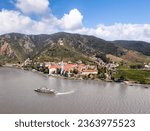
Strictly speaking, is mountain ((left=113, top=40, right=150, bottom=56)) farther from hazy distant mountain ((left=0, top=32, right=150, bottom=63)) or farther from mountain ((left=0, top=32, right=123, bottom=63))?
mountain ((left=0, top=32, right=123, bottom=63))

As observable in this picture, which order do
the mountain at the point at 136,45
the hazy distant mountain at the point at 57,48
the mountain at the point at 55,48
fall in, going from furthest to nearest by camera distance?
the mountain at the point at 136,45
the mountain at the point at 55,48
the hazy distant mountain at the point at 57,48

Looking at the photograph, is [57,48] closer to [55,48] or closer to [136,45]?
[55,48]

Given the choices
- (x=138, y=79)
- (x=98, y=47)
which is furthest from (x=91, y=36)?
(x=138, y=79)

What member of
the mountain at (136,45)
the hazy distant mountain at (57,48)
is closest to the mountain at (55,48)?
the hazy distant mountain at (57,48)

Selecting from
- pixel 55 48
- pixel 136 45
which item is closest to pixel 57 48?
pixel 55 48

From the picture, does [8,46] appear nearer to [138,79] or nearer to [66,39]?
[66,39]

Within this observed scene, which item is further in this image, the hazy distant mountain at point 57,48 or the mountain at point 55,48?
the mountain at point 55,48

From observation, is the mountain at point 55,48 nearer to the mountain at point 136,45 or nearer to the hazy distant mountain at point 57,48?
the hazy distant mountain at point 57,48

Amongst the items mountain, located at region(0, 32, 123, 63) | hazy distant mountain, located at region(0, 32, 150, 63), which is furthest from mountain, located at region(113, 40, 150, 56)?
mountain, located at region(0, 32, 123, 63)
